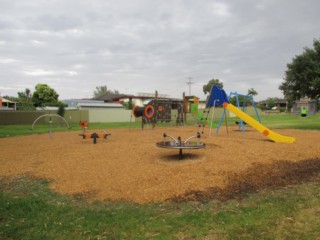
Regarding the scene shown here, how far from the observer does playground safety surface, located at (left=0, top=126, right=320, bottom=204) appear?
233 inches

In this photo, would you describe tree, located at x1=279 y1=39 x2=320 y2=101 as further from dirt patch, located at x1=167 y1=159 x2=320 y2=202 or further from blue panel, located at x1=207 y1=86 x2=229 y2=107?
dirt patch, located at x1=167 y1=159 x2=320 y2=202

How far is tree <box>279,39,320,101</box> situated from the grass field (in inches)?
633

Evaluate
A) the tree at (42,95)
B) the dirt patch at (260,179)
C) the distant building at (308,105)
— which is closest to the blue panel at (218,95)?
the dirt patch at (260,179)

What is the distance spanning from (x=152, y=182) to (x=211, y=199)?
146cm

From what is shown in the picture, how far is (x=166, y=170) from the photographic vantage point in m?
7.14

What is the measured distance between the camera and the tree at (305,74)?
19703 mm

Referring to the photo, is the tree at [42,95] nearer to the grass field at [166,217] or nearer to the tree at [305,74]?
the tree at [305,74]

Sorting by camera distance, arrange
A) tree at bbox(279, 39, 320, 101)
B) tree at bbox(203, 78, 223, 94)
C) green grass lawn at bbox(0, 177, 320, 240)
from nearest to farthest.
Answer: green grass lawn at bbox(0, 177, 320, 240) → tree at bbox(279, 39, 320, 101) → tree at bbox(203, 78, 223, 94)

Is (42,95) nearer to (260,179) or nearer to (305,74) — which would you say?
(305,74)

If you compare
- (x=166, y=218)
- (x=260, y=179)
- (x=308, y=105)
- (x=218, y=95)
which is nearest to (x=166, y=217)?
(x=166, y=218)

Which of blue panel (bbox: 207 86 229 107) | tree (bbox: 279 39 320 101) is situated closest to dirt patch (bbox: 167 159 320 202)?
blue panel (bbox: 207 86 229 107)

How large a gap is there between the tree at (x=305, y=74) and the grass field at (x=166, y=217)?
1608 centimetres

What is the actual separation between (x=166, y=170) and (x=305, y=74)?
648 inches

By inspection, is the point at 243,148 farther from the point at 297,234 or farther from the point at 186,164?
the point at 297,234
